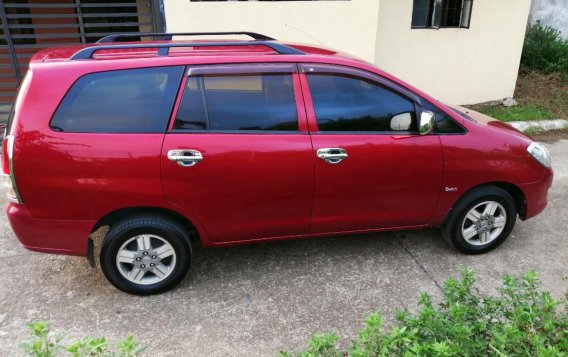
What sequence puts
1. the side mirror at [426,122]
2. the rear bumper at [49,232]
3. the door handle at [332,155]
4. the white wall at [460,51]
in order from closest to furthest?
the rear bumper at [49,232] → the door handle at [332,155] → the side mirror at [426,122] → the white wall at [460,51]

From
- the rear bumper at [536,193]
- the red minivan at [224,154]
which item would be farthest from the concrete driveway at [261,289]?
the rear bumper at [536,193]

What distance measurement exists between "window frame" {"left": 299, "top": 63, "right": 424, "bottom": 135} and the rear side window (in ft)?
2.93

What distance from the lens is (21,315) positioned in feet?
10.6

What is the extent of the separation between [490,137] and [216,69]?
2185 millimetres

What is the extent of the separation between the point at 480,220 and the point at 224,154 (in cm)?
221

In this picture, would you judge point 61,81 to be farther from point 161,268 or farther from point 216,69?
point 161,268

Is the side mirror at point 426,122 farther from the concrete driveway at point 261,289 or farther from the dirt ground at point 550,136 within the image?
the dirt ground at point 550,136

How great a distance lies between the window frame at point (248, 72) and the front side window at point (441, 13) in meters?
5.31

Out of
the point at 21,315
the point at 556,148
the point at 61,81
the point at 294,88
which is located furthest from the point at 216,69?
the point at 556,148

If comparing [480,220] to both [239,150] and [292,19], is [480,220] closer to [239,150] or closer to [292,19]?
[239,150]

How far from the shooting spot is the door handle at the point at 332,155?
3375 mm

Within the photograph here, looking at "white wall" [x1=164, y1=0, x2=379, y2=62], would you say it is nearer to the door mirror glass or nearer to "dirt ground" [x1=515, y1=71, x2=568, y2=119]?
the door mirror glass

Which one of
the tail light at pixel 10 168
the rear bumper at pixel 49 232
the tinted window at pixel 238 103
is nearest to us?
the tail light at pixel 10 168

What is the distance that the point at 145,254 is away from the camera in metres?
3.33
